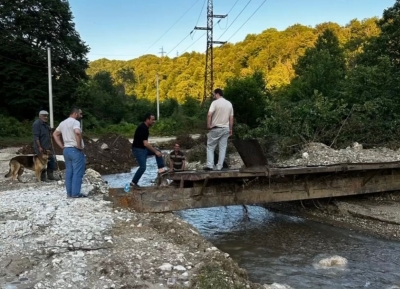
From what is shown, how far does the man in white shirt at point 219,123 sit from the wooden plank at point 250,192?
0.72 m

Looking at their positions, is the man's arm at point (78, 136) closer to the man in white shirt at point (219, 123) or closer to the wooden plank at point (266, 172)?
the wooden plank at point (266, 172)

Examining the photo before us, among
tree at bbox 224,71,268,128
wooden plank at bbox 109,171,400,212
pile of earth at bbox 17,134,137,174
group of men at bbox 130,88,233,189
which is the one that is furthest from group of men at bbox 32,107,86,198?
tree at bbox 224,71,268,128

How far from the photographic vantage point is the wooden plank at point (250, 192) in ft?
27.9

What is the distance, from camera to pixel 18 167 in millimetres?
12812

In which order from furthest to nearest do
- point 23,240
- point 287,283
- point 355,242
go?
point 355,242, point 287,283, point 23,240

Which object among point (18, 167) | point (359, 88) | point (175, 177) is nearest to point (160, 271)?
point (175, 177)

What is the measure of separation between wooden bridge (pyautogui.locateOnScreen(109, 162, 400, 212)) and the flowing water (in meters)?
0.91

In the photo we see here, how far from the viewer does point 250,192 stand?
9.70 metres

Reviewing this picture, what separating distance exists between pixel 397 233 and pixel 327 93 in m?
14.1

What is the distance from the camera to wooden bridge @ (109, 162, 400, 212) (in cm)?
859

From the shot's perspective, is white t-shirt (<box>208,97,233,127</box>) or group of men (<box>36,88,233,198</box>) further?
white t-shirt (<box>208,97,233,127</box>)

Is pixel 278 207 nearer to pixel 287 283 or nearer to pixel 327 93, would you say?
pixel 287 283

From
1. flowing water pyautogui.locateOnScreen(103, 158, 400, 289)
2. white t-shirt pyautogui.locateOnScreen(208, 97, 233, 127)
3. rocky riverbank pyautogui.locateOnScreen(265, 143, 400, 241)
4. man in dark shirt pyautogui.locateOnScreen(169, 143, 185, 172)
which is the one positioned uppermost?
white t-shirt pyautogui.locateOnScreen(208, 97, 233, 127)

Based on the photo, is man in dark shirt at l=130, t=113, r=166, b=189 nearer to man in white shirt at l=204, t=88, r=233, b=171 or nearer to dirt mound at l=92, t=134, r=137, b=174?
man in white shirt at l=204, t=88, r=233, b=171
